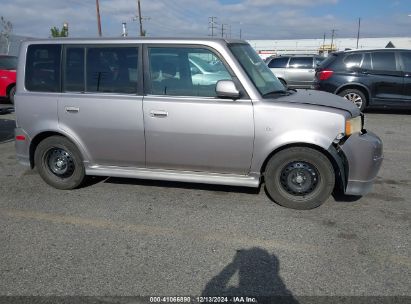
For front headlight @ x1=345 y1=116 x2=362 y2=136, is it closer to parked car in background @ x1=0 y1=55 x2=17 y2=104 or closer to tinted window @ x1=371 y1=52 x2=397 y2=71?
tinted window @ x1=371 y1=52 x2=397 y2=71

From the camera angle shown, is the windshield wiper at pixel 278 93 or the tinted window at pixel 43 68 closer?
the windshield wiper at pixel 278 93

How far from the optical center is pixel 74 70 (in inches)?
186

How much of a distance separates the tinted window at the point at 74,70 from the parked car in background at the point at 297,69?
11.9 meters

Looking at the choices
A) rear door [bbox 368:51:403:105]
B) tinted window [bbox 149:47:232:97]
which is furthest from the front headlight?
rear door [bbox 368:51:403:105]

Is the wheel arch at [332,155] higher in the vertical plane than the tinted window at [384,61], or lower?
lower

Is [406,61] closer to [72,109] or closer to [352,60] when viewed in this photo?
[352,60]

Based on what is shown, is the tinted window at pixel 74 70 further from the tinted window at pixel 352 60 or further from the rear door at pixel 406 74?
the rear door at pixel 406 74

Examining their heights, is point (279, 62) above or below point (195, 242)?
above

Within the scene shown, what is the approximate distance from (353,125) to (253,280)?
212cm

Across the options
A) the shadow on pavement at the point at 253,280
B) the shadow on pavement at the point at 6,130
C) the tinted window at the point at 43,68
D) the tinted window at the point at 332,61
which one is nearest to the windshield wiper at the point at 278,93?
the shadow on pavement at the point at 253,280

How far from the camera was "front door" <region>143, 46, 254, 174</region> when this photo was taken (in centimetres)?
423

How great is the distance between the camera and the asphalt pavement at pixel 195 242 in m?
2.98

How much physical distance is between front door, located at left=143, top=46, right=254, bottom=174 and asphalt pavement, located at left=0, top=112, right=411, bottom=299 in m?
0.55

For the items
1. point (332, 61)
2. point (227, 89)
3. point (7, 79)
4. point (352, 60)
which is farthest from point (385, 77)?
point (7, 79)
